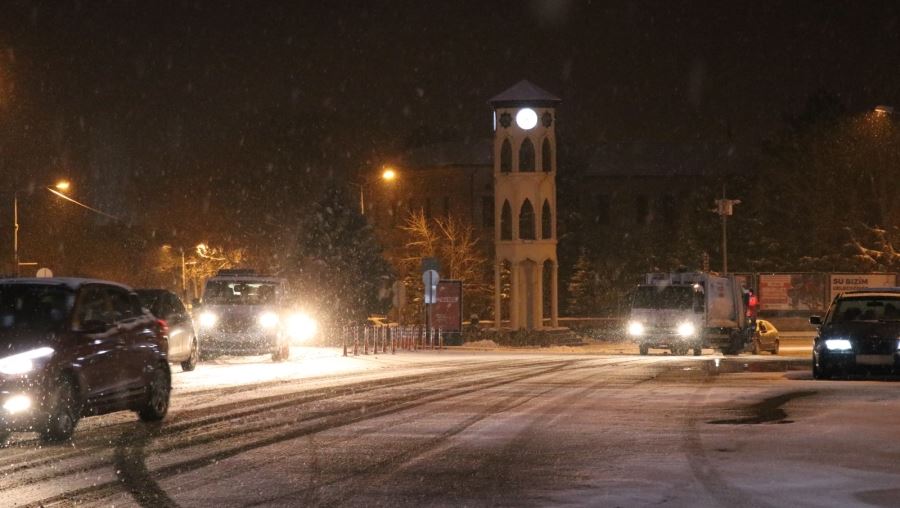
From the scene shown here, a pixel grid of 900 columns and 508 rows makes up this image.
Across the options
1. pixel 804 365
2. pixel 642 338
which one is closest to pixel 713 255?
pixel 642 338

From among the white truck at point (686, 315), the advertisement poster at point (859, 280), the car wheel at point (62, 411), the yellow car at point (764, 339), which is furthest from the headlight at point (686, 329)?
the car wheel at point (62, 411)

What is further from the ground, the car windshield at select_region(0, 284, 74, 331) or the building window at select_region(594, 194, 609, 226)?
the building window at select_region(594, 194, 609, 226)

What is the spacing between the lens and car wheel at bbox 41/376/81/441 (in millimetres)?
14125

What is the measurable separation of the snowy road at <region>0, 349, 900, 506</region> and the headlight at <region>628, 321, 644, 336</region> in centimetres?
2008

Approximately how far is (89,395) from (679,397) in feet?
29.0

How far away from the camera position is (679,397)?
19922mm

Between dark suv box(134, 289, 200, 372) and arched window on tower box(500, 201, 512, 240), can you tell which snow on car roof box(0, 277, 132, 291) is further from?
arched window on tower box(500, 201, 512, 240)

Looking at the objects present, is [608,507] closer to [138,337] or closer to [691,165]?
[138,337]

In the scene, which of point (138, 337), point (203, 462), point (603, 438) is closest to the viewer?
point (203, 462)

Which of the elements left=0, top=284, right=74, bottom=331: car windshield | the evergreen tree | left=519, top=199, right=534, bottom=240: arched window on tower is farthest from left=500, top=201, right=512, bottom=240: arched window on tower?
left=0, top=284, right=74, bottom=331: car windshield

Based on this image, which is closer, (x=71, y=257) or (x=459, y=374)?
Answer: (x=459, y=374)

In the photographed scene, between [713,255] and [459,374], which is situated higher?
[713,255]

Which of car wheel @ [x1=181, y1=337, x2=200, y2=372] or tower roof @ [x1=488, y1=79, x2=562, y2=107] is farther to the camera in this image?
tower roof @ [x1=488, y1=79, x2=562, y2=107]

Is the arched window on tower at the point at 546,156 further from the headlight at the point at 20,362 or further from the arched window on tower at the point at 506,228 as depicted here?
the headlight at the point at 20,362
